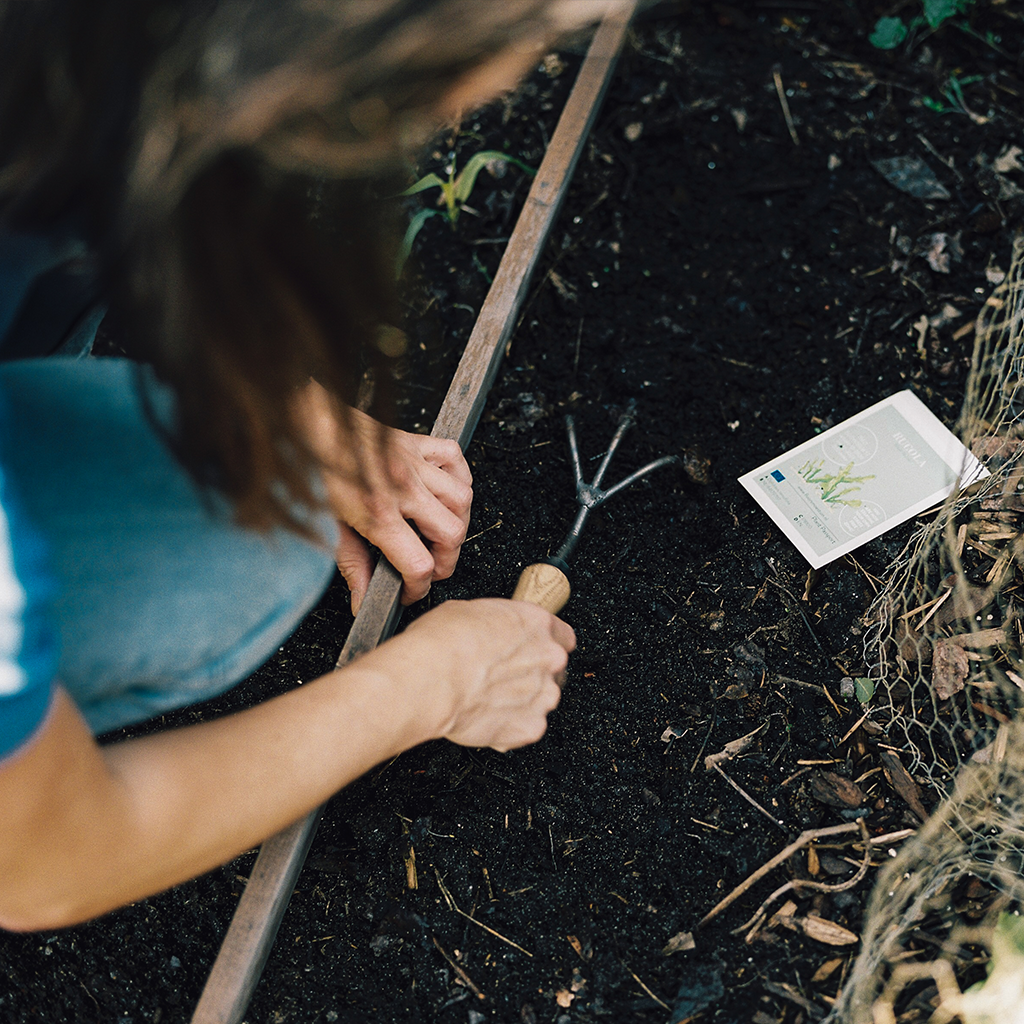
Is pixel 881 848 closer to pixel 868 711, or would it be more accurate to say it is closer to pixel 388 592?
pixel 868 711

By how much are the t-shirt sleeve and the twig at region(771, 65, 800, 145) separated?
1.69 m

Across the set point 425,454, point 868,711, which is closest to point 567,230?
point 425,454

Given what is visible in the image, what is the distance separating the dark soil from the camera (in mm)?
1202

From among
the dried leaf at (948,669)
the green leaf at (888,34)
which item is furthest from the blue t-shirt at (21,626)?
the green leaf at (888,34)

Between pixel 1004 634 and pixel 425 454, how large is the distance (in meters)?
0.98

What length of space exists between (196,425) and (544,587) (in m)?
0.65

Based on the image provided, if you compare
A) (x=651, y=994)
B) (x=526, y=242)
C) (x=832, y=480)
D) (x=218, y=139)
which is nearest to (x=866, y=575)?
(x=832, y=480)

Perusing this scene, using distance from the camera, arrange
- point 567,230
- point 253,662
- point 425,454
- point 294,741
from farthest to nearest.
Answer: point 567,230
point 425,454
point 253,662
point 294,741

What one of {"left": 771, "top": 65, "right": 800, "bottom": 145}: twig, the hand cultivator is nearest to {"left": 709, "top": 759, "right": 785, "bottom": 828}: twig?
the hand cultivator

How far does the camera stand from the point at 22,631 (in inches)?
24.8

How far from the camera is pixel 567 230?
66.5 inches

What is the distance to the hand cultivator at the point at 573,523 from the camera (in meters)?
1.24

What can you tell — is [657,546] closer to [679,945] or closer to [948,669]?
[948,669]

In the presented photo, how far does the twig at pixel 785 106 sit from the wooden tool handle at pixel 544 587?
1.15 metres
